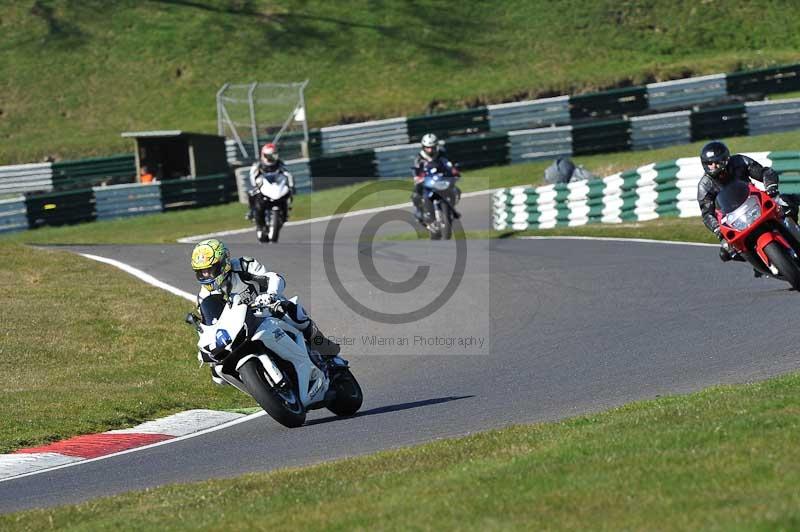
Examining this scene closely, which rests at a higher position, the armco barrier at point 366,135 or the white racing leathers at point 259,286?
the armco barrier at point 366,135

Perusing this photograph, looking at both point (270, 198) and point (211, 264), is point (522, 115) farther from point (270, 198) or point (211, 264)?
point (211, 264)

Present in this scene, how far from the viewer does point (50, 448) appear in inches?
388

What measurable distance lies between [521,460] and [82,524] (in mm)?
2276

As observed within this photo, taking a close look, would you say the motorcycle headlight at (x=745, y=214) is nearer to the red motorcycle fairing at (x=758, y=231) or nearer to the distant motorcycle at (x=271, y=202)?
the red motorcycle fairing at (x=758, y=231)

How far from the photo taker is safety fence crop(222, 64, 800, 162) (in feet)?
111

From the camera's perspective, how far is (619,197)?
22.4 m

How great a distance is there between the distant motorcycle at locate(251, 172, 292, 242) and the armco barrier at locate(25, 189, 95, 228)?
9123 millimetres

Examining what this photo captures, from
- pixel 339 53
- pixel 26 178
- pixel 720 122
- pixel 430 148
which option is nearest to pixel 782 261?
pixel 430 148

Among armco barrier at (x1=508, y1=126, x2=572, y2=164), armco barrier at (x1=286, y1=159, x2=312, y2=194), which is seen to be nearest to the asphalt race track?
armco barrier at (x1=286, y1=159, x2=312, y2=194)

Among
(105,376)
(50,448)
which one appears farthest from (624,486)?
(105,376)

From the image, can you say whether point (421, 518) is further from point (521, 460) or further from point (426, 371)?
point (426, 371)

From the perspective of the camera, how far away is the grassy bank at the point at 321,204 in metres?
28.4

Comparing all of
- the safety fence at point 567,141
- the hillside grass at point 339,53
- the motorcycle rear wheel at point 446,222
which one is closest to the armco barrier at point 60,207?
the safety fence at point 567,141

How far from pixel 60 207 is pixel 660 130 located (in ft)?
47.4
